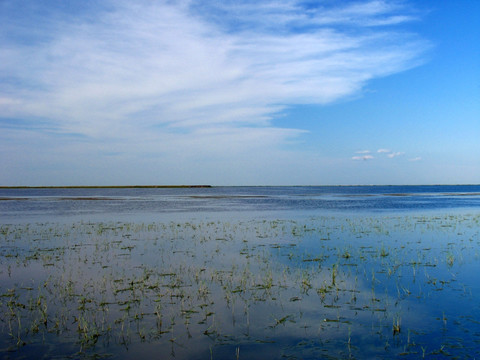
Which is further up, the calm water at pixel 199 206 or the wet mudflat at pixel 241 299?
the calm water at pixel 199 206

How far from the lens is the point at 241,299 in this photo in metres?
13.5

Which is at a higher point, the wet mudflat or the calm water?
the calm water

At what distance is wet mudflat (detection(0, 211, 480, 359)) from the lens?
987 centimetres

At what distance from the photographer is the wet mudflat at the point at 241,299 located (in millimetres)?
9867

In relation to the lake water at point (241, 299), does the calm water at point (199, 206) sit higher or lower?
higher

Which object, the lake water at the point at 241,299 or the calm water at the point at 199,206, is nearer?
the lake water at the point at 241,299

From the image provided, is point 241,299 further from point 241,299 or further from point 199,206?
point 199,206

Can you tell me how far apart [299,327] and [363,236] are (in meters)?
19.1

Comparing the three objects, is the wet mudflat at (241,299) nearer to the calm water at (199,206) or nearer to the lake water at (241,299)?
the lake water at (241,299)

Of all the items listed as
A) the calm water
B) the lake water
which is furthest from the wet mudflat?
the calm water

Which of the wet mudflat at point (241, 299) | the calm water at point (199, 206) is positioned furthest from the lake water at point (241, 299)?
the calm water at point (199, 206)

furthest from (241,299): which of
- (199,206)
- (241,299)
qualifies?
(199,206)

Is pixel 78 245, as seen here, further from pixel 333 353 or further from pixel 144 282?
pixel 333 353

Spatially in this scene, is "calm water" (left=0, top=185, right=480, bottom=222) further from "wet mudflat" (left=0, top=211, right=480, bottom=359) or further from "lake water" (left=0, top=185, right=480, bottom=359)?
"lake water" (left=0, top=185, right=480, bottom=359)
